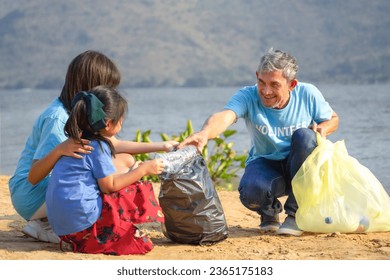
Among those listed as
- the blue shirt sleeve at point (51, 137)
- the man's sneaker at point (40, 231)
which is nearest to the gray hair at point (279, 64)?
the blue shirt sleeve at point (51, 137)

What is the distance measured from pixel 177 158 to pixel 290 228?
3.33 feet

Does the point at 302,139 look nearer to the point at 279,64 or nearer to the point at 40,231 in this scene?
the point at 279,64

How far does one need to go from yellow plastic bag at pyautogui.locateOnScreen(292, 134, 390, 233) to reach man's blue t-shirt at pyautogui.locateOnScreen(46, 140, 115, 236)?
1401 millimetres

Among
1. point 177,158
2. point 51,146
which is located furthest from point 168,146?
point 51,146

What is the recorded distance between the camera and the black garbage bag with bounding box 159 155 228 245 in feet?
15.9

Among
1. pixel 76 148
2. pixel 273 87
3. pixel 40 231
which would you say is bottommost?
pixel 40 231

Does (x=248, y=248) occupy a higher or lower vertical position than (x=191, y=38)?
higher

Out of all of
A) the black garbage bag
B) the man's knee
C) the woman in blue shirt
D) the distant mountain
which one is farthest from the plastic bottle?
the distant mountain

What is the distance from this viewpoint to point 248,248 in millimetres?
4922

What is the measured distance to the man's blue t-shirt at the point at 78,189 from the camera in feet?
14.8

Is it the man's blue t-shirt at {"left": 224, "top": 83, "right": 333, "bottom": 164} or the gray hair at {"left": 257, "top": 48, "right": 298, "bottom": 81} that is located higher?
the gray hair at {"left": 257, "top": 48, "right": 298, "bottom": 81}

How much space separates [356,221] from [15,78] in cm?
10196

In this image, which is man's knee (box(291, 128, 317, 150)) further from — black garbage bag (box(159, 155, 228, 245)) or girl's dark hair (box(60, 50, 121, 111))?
girl's dark hair (box(60, 50, 121, 111))

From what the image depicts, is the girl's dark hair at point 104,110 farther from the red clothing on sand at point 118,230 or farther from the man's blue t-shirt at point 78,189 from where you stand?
the red clothing on sand at point 118,230
